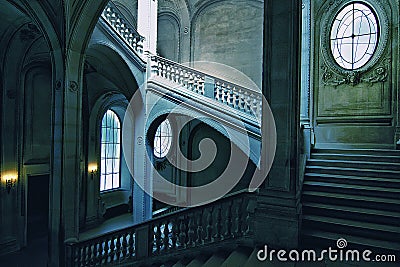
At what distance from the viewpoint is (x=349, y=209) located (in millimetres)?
4621

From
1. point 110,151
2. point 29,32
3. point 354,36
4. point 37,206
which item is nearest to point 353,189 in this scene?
point 354,36

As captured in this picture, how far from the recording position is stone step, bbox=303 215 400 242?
13.4 ft

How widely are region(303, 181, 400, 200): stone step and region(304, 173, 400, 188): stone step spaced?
11 centimetres

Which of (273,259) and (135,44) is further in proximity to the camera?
(135,44)

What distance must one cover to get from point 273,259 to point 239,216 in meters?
0.78

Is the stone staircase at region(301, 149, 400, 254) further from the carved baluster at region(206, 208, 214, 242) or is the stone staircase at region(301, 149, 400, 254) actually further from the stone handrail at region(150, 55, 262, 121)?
the stone handrail at region(150, 55, 262, 121)

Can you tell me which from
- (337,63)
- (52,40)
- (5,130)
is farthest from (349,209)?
(5,130)

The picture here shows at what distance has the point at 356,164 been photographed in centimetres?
584

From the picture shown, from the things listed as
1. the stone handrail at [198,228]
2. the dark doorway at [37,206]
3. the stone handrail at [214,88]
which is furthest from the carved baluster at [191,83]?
the dark doorway at [37,206]

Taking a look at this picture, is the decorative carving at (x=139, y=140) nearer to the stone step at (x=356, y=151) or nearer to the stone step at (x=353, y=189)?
the stone step at (x=356, y=151)

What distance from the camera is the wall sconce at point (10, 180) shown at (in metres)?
8.98

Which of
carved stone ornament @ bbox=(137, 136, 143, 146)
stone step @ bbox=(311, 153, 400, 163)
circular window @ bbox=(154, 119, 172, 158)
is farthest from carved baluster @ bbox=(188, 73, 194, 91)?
stone step @ bbox=(311, 153, 400, 163)

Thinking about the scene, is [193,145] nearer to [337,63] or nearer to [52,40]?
[337,63]

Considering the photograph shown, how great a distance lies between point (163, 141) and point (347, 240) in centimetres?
980
